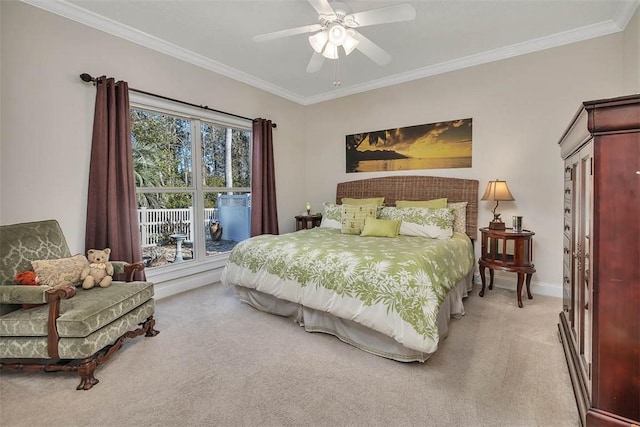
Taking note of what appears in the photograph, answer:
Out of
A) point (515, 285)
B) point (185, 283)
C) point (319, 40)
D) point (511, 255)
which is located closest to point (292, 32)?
point (319, 40)

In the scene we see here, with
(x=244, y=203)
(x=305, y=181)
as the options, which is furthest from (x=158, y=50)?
(x=305, y=181)

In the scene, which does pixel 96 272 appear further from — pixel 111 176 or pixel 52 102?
pixel 52 102

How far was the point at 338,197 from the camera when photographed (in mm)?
5031

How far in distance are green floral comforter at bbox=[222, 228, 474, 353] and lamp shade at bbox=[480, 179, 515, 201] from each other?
59 cm

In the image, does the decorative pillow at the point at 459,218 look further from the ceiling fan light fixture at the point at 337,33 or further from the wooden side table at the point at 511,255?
the ceiling fan light fixture at the point at 337,33

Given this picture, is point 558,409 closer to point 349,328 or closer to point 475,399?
point 475,399

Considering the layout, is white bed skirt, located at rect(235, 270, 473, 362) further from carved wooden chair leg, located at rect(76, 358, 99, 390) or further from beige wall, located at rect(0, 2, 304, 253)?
beige wall, located at rect(0, 2, 304, 253)

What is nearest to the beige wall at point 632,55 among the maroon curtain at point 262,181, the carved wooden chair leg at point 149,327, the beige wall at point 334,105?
the beige wall at point 334,105

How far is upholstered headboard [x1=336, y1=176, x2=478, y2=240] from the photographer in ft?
12.7

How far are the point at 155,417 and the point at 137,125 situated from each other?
2.98 meters

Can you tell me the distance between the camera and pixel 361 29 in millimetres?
3137

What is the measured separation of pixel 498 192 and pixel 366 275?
82.9 inches

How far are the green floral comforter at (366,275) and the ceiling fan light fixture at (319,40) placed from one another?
5.92ft

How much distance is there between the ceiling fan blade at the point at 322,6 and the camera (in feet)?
7.20
